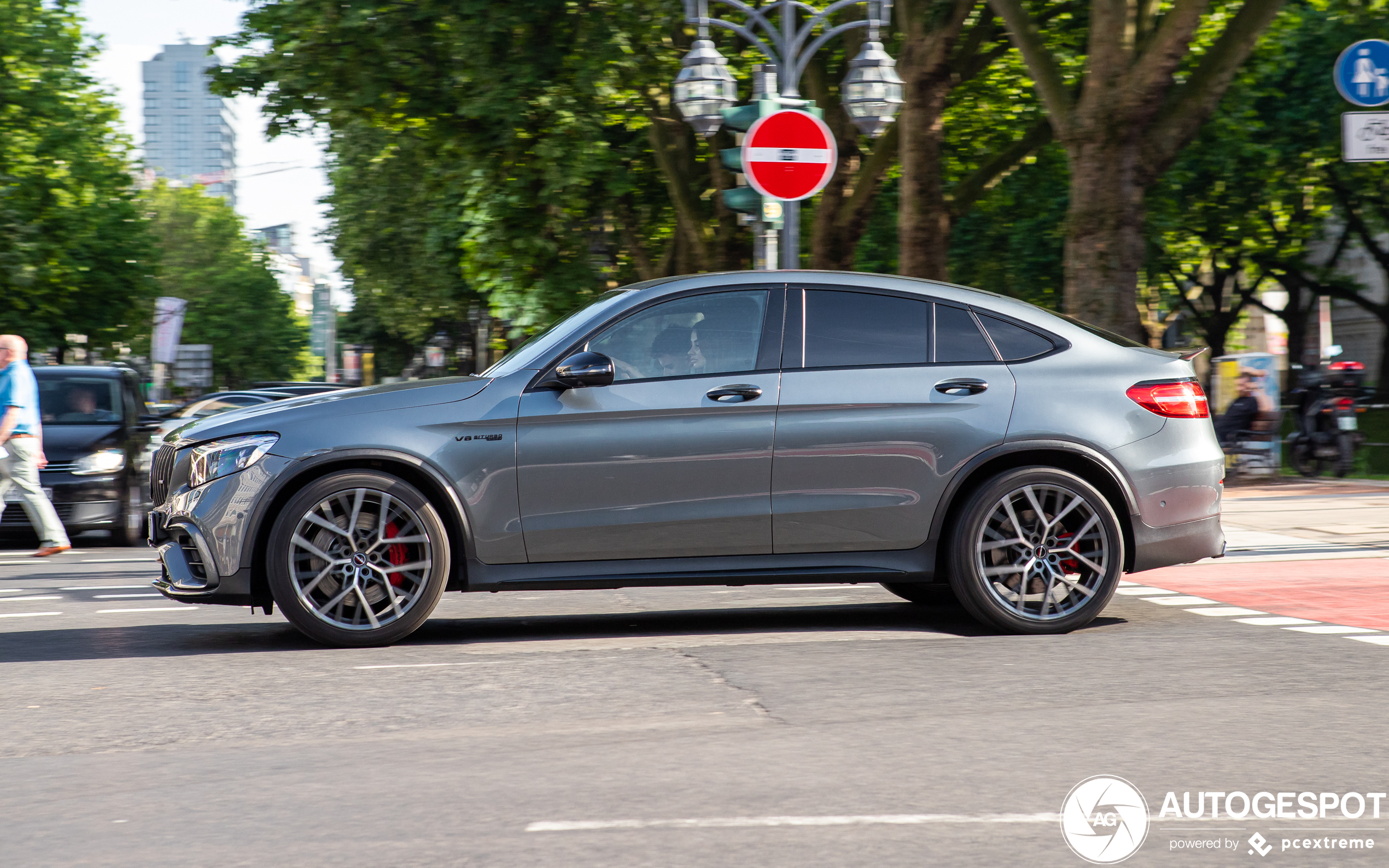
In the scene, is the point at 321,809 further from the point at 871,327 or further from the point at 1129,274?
the point at 1129,274

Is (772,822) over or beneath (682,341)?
beneath

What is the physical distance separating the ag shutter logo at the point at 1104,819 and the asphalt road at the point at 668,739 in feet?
0.16

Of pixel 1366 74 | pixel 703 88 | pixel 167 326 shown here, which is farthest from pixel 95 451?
pixel 167 326

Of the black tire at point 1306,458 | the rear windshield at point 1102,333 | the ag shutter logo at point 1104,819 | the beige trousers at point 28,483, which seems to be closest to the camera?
the ag shutter logo at point 1104,819

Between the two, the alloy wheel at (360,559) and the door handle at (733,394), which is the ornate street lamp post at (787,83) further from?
the alloy wheel at (360,559)

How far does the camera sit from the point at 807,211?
30531mm

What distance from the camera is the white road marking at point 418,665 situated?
21.3 feet

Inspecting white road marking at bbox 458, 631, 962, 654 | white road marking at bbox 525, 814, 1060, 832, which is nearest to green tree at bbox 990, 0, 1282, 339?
white road marking at bbox 458, 631, 962, 654

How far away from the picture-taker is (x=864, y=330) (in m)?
7.27

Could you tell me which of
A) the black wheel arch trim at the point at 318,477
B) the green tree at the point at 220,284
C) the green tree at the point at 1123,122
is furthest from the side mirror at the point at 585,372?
the green tree at the point at 220,284

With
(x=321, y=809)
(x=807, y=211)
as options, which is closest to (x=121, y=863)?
(x=321, y=809)

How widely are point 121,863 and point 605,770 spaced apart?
1429mm

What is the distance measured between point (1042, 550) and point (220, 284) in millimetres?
78225

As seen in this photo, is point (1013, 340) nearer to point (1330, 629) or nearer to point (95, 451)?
point (1330, 629)
